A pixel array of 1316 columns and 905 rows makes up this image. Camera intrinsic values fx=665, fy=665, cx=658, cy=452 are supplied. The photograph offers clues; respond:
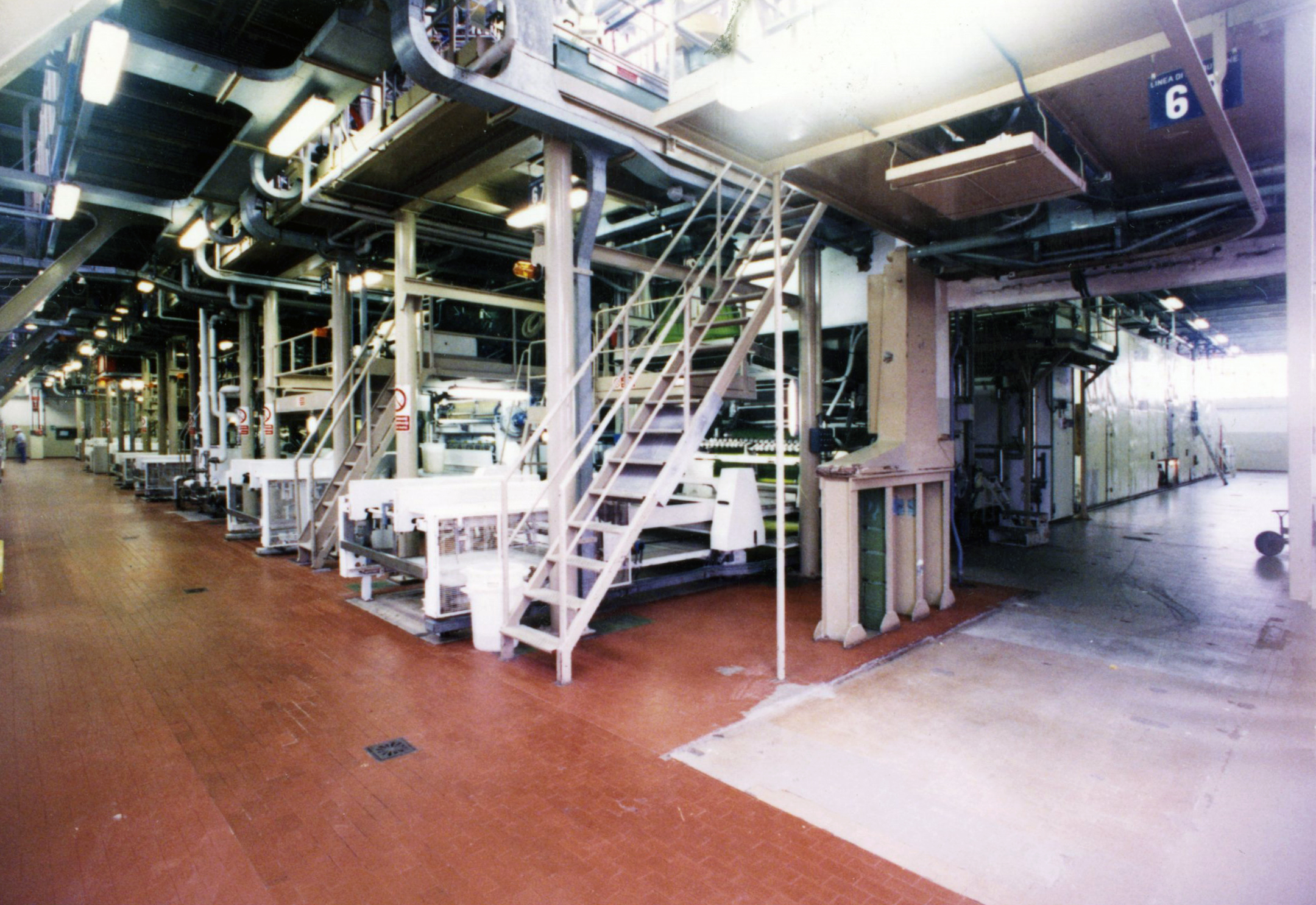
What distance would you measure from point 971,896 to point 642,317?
9.80 m

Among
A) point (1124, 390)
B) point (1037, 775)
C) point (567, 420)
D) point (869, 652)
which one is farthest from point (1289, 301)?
point (1124, 390)

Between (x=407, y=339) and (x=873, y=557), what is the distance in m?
6.31

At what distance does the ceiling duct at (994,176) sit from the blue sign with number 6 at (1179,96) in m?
0.52

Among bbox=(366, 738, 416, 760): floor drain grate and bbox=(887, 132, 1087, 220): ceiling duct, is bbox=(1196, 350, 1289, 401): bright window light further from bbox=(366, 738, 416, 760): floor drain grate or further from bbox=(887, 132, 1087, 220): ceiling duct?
bbox=(366, 738, 416, 760): floor drain grate

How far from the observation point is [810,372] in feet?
29.3

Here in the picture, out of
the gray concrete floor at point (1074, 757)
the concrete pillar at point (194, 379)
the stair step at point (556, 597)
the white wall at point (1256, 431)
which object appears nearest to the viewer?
the gray concrete floor at point (1074, 757)

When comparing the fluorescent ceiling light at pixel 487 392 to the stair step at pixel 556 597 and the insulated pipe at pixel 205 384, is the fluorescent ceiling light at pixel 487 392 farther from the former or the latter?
the insulated pipe at pixel 205 384

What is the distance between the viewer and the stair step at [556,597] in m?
5.31

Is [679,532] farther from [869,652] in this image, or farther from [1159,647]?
[1159,647]

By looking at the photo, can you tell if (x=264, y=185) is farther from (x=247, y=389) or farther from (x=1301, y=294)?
(x=1301, y=294)

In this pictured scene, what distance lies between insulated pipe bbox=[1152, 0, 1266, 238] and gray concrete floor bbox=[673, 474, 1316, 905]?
11.8ft

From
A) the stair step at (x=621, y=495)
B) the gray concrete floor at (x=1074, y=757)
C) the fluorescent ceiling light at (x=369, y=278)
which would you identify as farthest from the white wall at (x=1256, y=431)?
the fluorescent ceiling light at (x=369, y=278)

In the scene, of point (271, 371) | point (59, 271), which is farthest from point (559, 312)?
point (59, 271)

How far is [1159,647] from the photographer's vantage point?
5984 millimetres
